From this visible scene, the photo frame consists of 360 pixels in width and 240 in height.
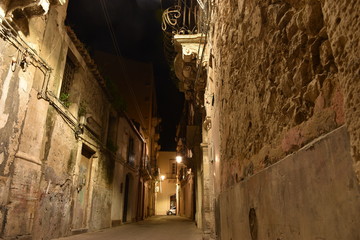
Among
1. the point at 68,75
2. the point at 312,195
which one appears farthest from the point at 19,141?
the point at 312,195

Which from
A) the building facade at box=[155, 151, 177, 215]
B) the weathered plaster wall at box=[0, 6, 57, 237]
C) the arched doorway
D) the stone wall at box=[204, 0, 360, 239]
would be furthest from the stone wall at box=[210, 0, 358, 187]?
the building facade at box=[155, 151, 177, 215]

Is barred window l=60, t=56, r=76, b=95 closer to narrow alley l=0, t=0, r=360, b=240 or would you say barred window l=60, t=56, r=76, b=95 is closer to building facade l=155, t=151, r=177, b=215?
narrow alley l=0, t=0, r=360, b=240

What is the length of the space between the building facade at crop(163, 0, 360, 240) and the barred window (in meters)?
7.39

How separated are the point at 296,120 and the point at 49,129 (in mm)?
7198

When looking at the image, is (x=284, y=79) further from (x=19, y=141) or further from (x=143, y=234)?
(x=143, y=234)

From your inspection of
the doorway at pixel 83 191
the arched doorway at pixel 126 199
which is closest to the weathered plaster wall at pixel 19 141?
the doorway at pixel 83 191

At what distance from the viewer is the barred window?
30.0ft

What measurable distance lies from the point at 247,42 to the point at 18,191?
5745 mm

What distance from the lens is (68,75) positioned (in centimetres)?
933

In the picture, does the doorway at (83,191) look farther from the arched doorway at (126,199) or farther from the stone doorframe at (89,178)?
the arched doorway at (126,199)

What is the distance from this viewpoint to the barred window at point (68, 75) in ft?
30.0

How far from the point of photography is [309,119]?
1508 millimetres

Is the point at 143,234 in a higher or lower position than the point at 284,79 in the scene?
lower

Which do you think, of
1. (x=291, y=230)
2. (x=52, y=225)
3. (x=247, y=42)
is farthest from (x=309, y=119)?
(x=52, y=225)
